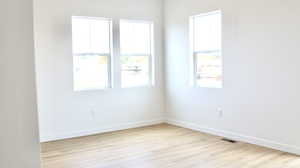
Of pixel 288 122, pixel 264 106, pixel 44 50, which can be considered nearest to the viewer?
pixel 288 122

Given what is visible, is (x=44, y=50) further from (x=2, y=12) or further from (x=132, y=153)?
(x=2, y=12)

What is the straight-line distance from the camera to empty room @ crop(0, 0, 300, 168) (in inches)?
142

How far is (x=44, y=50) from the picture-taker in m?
4.38

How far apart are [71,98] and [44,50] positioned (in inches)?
34.2

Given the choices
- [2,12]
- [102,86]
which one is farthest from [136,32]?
[2,12]

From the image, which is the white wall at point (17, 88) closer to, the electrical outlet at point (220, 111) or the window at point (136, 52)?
the electrical outlet at point (220, 111)

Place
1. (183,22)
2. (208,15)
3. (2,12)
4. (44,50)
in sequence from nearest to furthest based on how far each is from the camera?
1. (2,12)
2. (44,50)
3. (208,15)
4. (183,22)

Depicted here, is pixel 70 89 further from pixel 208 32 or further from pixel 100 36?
pixel 208 32

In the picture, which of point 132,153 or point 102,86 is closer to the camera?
point 132,153

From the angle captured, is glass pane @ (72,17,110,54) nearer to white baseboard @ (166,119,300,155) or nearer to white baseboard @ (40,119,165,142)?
white baseboard @ (40,119,165,142)

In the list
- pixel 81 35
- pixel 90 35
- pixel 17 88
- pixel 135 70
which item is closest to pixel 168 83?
pixel 135 70

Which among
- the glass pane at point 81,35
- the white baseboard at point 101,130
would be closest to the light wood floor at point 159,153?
the white baseboard at point 101,130

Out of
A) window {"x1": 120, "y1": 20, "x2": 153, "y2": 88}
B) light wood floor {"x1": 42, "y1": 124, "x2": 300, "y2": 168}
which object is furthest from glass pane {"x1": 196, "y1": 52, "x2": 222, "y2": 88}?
window {"x1": 120, "y1": 20, "x2": 153, "y2": 88}

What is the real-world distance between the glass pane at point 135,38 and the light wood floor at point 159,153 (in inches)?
62.4
